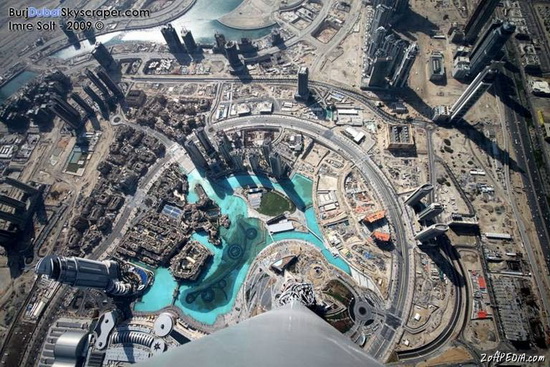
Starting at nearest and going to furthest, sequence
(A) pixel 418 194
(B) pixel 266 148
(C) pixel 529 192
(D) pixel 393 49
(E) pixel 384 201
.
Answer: (A) pixel 418 194 < (C) pixel 529 192 < (B) pixel 266 148 < (E) pixel 384 201 < (D) pixel 393 49

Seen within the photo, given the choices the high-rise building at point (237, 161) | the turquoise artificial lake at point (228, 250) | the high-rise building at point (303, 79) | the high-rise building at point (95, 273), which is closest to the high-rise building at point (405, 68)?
the high-rise building at point (303, 79)

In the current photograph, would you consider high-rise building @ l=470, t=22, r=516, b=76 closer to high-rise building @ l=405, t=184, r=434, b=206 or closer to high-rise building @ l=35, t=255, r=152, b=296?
high-rise building @ l=405, t=184, r=434, b=206

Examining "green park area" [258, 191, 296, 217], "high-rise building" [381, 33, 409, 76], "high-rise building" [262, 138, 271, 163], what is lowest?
"green park area" [258, 191, 296, 217]

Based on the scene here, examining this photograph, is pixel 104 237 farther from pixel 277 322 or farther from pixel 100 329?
pixel 277 322

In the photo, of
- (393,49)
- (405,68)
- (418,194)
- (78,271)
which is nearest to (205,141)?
(78,271)

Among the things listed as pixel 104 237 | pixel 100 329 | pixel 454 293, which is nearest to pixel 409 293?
pixel 454 293

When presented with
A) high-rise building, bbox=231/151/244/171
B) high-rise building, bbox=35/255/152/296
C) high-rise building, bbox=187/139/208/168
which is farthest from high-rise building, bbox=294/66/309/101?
high-rise building, bbox=35/255/152/296

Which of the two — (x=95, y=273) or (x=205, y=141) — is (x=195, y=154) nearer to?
(x=205, y=141)
